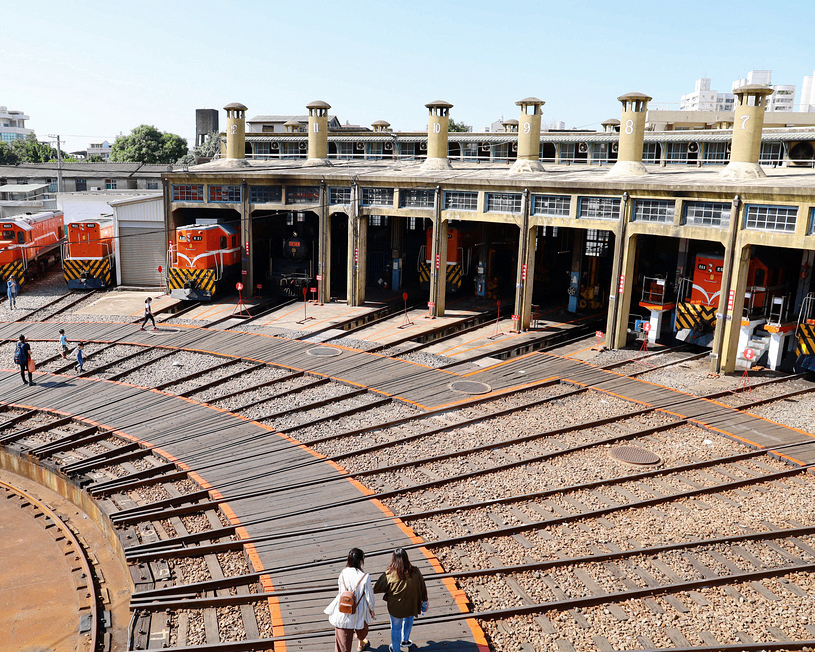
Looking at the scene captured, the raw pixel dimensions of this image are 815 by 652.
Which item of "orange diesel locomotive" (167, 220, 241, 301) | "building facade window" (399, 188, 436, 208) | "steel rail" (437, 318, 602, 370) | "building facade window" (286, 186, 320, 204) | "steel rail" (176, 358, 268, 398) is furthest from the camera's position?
"building facade window" (286, 186, 320, 204)

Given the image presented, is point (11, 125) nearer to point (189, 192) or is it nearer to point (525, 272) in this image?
point (189, 192)

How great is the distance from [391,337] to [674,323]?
10.7m

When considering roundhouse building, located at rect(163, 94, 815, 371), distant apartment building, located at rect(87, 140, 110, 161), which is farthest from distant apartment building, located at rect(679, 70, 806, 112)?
distant apartment building, located at rect(87, 140, 110, 161)

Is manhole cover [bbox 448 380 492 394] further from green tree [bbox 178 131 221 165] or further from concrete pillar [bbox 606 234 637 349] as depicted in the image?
green tree [bbox 178 131 221 165]

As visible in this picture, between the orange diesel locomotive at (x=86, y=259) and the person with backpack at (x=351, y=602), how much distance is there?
29515mm

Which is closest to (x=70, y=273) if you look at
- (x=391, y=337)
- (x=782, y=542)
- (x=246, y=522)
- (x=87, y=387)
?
(x=87, y=387)

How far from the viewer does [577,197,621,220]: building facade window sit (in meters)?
24.9

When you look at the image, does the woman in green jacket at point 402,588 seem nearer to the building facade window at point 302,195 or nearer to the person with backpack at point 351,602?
the person with backpack at point 351,602

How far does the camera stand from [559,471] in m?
15.4

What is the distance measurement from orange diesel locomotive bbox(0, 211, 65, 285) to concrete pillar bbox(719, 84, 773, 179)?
32.2 metres

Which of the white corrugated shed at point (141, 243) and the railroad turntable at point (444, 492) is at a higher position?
the white corrugated shed at point (141, 243)

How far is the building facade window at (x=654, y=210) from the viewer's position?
23484 mm

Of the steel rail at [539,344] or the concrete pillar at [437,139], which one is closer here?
the steel rail at [539,344]

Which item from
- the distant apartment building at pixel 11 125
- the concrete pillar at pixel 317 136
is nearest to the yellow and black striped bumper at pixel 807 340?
the concrete pillar at pixel 317 136
